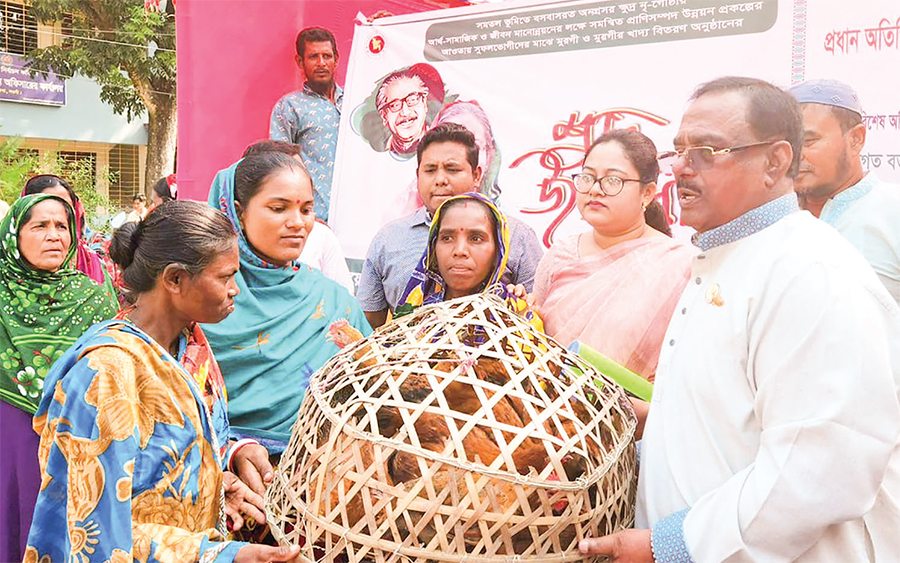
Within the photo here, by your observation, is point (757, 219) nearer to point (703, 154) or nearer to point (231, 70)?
point (703, 154)

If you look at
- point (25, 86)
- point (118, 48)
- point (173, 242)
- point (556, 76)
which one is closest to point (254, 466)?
point (173, 242)

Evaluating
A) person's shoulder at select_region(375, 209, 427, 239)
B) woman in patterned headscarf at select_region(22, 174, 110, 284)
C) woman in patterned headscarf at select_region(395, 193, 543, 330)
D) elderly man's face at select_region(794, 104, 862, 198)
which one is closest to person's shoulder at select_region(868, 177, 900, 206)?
elderly man's face at select_region(794, 104, 862, 198)

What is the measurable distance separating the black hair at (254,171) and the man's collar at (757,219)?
4.80 ft

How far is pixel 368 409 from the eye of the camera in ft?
4.02

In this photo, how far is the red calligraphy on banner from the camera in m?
3.53

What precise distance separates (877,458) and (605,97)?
2.53 m

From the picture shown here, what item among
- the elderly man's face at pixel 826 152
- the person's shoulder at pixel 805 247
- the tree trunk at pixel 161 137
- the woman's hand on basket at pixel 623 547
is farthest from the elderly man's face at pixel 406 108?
the tree trunk at pixel 161 137

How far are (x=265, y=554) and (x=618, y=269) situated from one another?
1.80 m

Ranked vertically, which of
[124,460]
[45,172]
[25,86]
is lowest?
[124,460]

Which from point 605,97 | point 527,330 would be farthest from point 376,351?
point 605,97

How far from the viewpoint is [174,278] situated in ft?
5.98

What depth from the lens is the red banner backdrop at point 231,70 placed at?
5059mm

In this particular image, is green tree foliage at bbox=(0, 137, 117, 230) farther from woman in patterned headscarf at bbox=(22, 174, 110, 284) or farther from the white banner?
the white banner

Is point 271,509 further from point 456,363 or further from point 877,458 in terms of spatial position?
point 877,458
